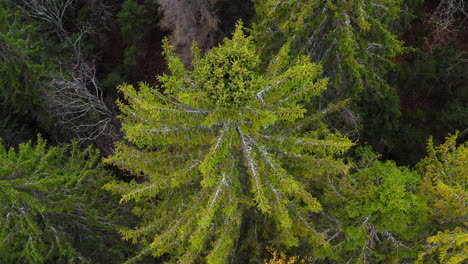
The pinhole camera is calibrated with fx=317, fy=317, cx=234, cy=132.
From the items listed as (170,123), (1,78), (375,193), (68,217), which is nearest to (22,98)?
(1,78)

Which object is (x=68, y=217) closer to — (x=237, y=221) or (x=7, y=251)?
(x=7, y=251)

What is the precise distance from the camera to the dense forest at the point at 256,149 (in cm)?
543

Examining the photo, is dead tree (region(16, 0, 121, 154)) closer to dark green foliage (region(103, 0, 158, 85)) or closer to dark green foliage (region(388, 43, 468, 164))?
dark green foliage (region(103, 0, 158, 85))

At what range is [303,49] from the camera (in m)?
8.54

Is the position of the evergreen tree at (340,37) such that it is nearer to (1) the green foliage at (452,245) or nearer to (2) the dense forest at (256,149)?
(2) the dense forest at (256,149)

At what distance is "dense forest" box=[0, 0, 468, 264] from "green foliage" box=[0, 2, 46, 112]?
0.26 feet

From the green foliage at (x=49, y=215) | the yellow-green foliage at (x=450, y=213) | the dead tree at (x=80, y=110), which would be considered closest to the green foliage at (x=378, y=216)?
the yellow-green foliage at (x=450, y=213)

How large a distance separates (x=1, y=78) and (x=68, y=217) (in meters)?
6.99

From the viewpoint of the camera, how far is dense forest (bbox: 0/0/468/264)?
5.43 metres

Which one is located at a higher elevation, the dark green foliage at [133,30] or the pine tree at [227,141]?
the dark green foliage at [133,30]

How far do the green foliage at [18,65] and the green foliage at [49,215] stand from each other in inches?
163

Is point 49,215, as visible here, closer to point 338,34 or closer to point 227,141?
point 227,141

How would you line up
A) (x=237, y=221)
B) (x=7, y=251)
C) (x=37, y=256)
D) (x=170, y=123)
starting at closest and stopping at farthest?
(x=170, y=123), (x=237, y=221), (x=37, y=256), (x=7, y=251)

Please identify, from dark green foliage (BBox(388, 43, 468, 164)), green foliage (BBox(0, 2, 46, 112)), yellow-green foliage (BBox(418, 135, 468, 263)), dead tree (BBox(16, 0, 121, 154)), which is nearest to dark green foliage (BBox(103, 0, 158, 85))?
dead tree (BBox(16, 0, 121, 154))
